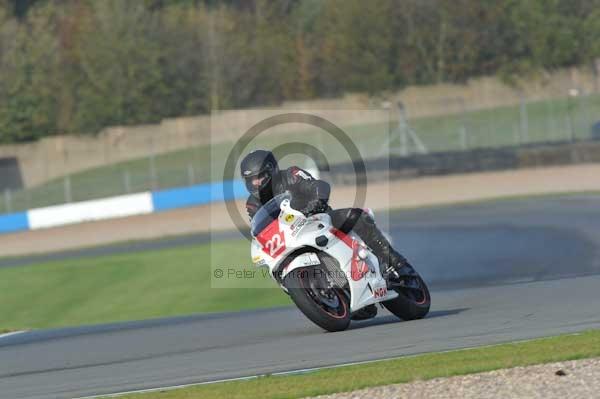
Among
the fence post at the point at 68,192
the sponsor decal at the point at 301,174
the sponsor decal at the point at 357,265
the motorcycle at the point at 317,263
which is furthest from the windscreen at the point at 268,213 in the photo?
the fence post at the point at 68,192

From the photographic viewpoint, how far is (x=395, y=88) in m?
52.7

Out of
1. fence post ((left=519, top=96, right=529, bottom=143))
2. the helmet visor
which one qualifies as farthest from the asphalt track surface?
fence post ((left=519, top=96, right=529, bottom=143))

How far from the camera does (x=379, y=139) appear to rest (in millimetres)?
36719

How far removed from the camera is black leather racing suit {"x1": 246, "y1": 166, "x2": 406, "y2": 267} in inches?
386

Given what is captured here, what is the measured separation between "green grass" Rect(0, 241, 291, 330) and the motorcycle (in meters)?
6.73

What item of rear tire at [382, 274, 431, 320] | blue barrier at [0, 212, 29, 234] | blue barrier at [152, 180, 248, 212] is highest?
rear tire at [382, 274, 431, 320]

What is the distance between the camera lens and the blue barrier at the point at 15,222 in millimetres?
35938

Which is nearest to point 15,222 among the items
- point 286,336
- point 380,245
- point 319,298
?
point 286,336

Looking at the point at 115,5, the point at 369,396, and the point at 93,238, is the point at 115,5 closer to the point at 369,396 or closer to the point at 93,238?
the point at 93,238

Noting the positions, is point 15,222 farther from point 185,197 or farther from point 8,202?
point 185,197

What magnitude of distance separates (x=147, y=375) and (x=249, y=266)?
12854mm

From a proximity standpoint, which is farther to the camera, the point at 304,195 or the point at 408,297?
the point at 408,297

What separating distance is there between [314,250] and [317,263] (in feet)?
0.55

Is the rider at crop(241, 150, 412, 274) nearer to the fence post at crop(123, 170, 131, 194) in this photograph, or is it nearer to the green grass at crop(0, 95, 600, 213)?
the green grass at crop(0, 95, 600, 213)
